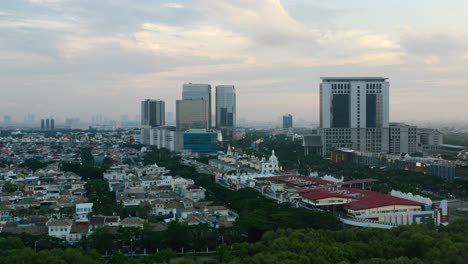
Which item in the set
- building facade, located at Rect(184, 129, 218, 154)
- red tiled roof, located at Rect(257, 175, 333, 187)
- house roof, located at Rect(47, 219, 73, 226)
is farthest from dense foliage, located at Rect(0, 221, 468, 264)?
building facade, located at Rect(184, 129, 218, 154)

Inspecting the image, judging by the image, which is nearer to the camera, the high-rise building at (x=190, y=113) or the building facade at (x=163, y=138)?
the building facade at (x=163, y=138)

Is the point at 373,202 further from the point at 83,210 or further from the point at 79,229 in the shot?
the point at 83,210

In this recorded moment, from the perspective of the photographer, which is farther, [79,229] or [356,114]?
[356,114]

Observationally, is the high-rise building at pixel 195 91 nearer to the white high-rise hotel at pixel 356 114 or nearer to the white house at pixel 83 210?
the white high-rise hotel at pixel 356 114

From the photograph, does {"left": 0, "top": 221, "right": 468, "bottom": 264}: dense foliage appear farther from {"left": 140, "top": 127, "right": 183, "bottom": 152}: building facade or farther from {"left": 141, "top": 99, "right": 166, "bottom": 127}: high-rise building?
{"left": 141, "top": 99, "right": 166, "bottom": 127}: high-rise building

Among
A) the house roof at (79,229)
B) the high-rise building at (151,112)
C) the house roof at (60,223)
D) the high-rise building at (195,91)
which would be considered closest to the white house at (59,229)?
the house roof at (60,223)

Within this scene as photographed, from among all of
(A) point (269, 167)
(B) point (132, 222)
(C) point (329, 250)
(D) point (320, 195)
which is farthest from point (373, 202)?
(A) point (269, 167)
